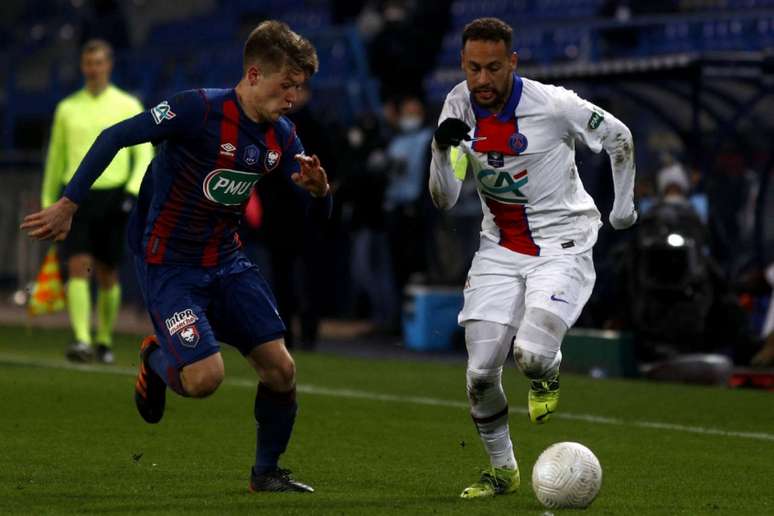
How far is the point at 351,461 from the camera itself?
8.01 m

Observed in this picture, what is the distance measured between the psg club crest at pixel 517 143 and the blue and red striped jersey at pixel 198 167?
818 millimetres

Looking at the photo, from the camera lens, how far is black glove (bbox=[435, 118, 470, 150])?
22.0 ft

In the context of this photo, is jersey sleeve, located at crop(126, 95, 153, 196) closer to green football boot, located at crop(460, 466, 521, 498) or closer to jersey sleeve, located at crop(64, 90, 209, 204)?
jersey sleeve, located at crop(64, 90, 209, 204)

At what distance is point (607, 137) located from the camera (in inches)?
284

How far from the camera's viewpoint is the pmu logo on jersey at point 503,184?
23.3ft

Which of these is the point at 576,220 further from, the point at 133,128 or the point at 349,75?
the point at 349,75

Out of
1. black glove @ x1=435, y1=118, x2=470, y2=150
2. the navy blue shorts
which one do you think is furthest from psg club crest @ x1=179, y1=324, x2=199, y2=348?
black glove @ x1=435, y1=118, x2=470, y2=150

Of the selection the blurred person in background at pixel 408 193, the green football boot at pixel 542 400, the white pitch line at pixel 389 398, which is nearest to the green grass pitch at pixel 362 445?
the white pitch line at pixel 389 398

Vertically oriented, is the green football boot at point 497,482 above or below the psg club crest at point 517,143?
below

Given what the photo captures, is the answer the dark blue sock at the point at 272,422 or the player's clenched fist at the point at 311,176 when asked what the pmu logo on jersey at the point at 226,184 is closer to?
the player's clenched fist at the point at 311,176

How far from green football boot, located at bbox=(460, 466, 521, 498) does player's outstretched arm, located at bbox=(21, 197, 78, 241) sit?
195 cm

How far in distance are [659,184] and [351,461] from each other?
684 centimetres

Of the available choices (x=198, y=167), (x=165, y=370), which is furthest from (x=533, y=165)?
(x=165, y=370)

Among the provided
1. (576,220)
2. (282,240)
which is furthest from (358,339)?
(576,220)
